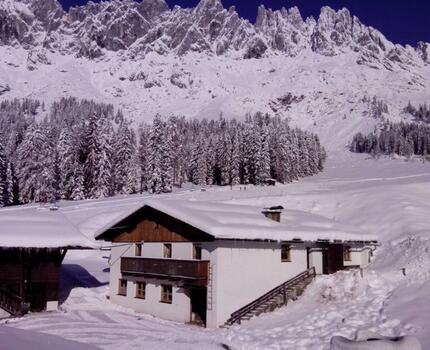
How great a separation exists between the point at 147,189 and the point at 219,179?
2242cm

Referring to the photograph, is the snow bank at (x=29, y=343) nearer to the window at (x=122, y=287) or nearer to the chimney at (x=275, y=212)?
the window at (x=122, y=287)

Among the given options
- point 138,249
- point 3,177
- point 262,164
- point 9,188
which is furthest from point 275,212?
point 262,164

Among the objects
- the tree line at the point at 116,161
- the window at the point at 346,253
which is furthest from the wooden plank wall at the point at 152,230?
the tree line at the point at 116,161

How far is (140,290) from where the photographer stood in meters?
32.8

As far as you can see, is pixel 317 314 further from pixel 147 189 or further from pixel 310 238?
pixel 147 189

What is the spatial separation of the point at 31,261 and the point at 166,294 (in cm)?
804

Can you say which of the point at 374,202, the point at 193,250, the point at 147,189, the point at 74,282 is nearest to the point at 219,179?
the point at 147,189

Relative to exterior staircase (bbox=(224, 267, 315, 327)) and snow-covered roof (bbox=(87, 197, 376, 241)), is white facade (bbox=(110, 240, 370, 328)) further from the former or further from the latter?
snow-covered roof (bbox=(87, 197, 376, 241))

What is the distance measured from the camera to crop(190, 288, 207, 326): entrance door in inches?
1152

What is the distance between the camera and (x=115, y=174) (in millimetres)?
89625

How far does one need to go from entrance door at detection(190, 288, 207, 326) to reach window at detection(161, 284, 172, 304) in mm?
1533

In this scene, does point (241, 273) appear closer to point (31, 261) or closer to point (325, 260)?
point (325, 260)

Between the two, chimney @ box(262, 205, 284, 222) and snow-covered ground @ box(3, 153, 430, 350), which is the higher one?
chimney @ box(262, 205, 284, 222)

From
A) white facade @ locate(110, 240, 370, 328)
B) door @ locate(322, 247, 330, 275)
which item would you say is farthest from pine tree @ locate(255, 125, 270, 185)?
white facade @ locate(110, 240, 370, 328)
